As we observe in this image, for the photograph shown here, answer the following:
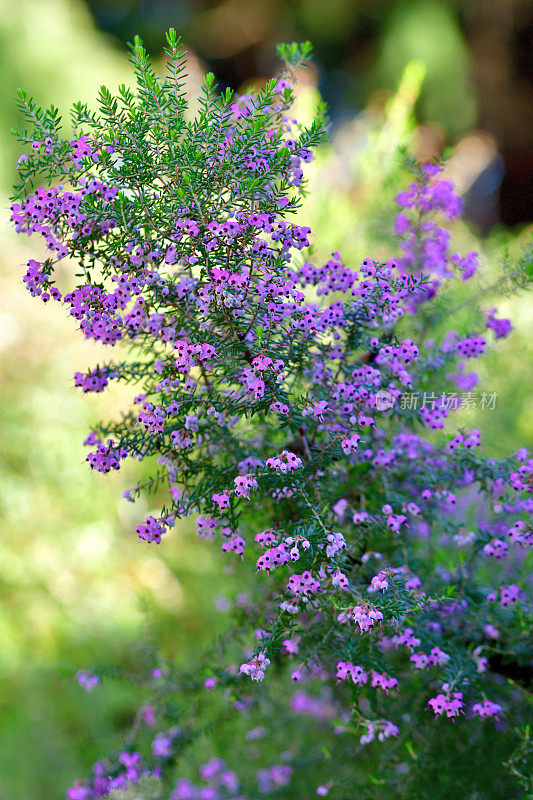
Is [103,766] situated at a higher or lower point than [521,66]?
lower

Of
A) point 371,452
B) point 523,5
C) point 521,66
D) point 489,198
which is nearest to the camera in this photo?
Result: point 371,452

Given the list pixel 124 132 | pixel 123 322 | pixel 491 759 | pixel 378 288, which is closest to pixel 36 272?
pixel 123 322

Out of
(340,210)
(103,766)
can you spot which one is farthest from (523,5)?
(103,766)

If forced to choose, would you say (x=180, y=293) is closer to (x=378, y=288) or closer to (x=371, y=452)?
(x=378, y=288)

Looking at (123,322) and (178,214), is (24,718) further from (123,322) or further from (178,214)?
(178,214)

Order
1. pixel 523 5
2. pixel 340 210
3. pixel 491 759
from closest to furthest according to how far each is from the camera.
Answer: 1. pixel 491 759
2. pixel 340 210
3. pixel 523 5

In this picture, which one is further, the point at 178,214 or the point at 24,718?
the point at 24,718

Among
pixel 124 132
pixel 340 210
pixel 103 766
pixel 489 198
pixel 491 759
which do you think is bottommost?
pixel 491 759
